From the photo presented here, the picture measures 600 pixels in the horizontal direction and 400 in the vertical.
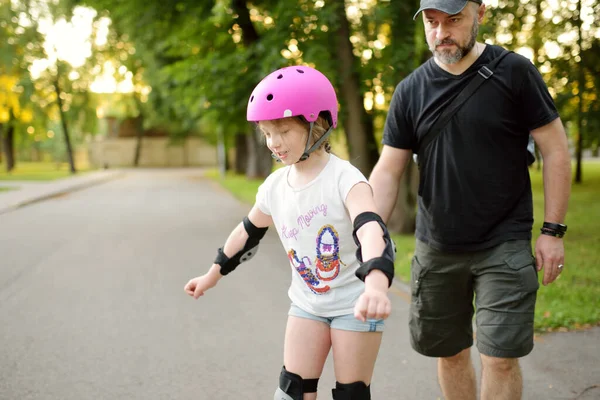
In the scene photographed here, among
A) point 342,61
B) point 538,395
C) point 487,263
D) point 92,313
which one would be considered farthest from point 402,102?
point 342,61

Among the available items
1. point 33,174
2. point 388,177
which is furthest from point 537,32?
point 33,174

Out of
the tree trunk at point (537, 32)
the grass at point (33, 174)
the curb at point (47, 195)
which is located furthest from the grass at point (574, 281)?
the grass at point (33, 174)

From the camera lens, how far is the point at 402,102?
2834mm

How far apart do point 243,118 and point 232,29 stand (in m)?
1.85

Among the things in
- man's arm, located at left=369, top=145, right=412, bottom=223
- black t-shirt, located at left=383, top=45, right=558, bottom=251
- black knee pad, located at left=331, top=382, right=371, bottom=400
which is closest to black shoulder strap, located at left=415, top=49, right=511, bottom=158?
black t-shirt, located at left=383, top=45, right=558, bottom=251

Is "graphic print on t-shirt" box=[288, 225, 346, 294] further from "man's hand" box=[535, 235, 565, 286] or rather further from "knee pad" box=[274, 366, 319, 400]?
"man's hand" box=[535, 235, 565, 286]

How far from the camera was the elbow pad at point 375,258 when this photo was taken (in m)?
2.00

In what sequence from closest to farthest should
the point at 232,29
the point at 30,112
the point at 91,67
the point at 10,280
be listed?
the point at 10,280
the point at 232,29
the point at 91,67
the point at 30,112

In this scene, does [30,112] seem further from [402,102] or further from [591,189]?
[402,102]

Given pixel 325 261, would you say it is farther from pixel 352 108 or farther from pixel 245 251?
pixel 352 108

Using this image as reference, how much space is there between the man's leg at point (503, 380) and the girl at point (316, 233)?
53cm

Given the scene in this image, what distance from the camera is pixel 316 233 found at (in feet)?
7.84

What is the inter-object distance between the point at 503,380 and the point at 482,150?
93cm

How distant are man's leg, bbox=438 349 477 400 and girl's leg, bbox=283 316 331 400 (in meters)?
0.82
